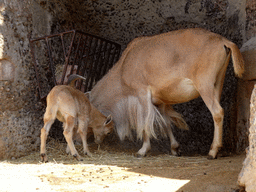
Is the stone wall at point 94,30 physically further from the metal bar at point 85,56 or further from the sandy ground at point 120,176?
the sandy ground at point 120,176

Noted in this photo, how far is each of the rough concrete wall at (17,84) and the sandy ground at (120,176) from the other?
0.48 metres

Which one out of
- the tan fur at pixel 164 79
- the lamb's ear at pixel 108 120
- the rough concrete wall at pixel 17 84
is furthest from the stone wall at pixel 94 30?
the lamb's ear at pixel 108 120

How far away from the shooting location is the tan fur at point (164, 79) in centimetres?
499

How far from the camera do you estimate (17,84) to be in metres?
5.45

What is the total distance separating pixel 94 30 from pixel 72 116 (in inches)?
129

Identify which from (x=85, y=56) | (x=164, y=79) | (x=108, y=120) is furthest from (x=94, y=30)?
(x=164, y=79)

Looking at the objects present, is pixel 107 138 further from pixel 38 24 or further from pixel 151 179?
pixel 151 179

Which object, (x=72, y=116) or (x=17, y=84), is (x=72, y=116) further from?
(x=17, y=84)

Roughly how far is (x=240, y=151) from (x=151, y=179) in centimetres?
273

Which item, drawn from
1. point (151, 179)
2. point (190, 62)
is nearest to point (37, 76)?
point (190, 62)

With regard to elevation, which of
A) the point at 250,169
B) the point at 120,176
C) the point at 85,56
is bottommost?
the point at 120,176

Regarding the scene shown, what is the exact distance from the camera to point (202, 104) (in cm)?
699

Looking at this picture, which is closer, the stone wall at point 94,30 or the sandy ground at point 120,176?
the sandy ground at point 120,176

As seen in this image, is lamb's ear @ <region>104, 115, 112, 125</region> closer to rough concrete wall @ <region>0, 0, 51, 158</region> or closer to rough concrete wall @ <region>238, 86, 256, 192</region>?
rough concrete wall @ <region>0, 0, 51, 158</region>
